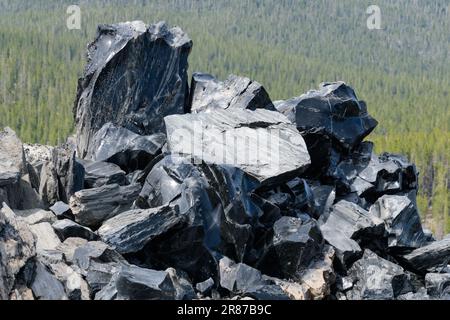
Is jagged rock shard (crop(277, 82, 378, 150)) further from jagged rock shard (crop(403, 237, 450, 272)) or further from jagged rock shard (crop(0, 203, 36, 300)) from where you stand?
jagged rock shard (crop(0, 203, 36, 300))

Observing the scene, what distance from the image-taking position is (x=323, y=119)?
2391cm

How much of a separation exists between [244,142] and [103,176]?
179 inches

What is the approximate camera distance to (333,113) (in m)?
24.3

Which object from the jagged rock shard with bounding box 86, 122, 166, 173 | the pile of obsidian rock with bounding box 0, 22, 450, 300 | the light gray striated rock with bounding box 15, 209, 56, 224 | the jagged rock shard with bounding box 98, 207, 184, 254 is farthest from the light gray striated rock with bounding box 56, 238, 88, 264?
the jagged rock shard with bounding box 86, 122, 166, 173

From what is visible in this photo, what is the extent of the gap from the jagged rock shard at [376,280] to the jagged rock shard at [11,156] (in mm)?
10523

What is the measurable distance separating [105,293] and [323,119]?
39.5 feet

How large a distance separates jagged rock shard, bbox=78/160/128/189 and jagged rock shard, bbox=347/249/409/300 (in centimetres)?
772

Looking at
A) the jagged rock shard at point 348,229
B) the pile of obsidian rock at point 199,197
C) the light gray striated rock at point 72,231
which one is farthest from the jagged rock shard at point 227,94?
the light gray striated rock at point 72,231

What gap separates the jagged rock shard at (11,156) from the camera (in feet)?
62.6

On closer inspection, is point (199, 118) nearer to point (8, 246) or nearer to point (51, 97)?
point (8, 246)

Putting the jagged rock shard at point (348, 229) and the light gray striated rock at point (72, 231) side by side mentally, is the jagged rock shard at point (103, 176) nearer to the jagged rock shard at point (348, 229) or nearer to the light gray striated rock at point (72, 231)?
the light gray striated rock at point (72, 231)

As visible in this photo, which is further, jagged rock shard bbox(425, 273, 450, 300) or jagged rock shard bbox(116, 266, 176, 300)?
jagged rock shard bbox(425, 273, 450, 300)

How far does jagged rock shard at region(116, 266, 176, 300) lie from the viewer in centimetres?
1432

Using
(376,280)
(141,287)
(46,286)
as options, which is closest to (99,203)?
(46,286)
